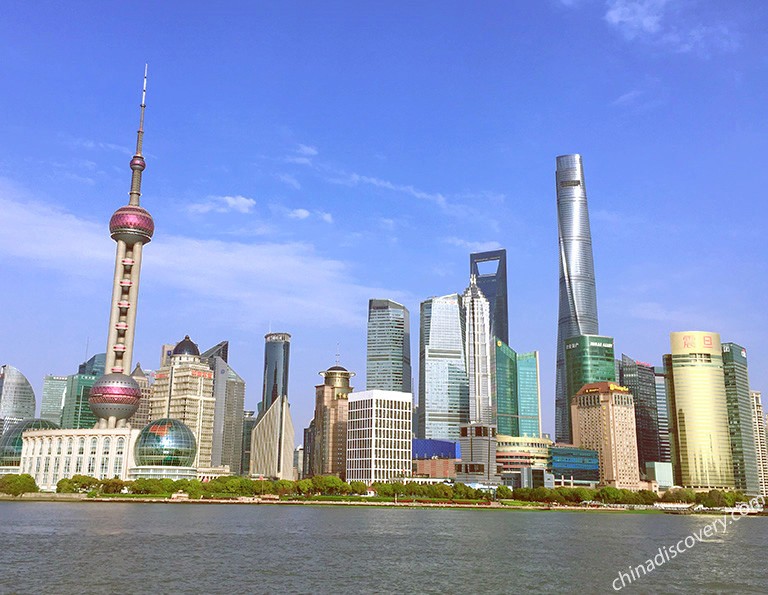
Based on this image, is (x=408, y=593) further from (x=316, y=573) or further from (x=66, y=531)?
(x=66, y=531)

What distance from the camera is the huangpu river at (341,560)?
71938 mm

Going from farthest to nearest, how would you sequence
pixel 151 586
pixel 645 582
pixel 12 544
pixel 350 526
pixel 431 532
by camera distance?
pixel 350 526
pixel 431 532
pixel 12 544
pixel 645 582
pixel 151 586

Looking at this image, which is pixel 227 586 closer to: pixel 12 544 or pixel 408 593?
pixel 408 593

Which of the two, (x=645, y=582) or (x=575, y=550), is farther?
(x=575, y=550)

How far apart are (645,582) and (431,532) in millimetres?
64064

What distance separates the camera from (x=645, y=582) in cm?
7806

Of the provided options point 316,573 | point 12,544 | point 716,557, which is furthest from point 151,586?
point 716,557

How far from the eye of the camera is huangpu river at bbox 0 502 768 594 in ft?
236

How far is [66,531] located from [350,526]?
178 feet

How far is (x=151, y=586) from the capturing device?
67875 millimetres

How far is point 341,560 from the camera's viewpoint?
9094 centimetres

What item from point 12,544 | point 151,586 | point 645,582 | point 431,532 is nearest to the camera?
point 151,586

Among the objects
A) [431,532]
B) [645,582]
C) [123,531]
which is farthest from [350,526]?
[645,582]

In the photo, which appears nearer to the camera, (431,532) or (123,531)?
(123,531)
